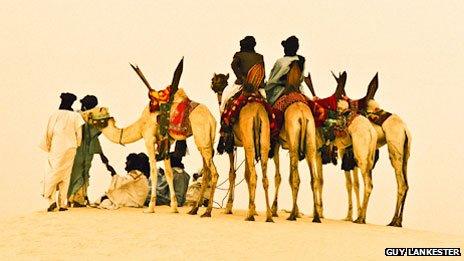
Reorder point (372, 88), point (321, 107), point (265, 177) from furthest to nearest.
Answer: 1. point (372, 88)
2. point (321, 107)
3. point (265, 177)

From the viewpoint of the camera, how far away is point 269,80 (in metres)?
17.6

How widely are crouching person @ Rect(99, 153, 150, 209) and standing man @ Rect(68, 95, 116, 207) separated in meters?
0.37

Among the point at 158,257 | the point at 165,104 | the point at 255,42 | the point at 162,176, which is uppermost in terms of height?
the point at 255,42

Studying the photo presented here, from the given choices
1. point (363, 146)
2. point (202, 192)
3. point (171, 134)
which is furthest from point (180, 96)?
point (363, 146)

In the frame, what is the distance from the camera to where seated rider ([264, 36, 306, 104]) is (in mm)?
17344

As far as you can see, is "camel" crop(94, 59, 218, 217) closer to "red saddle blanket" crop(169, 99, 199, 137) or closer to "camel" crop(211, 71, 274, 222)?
"red saddle blanket" crop(169, 99, 199, 137)

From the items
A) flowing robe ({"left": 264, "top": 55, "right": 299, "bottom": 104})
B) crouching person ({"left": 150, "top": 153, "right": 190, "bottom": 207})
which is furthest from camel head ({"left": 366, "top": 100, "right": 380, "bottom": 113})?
crouching person ({"left": 150, "top": 153, "right": 190, "bottom": 207})

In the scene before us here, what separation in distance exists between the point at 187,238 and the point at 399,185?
6230 mm

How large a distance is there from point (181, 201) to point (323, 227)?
5.30m

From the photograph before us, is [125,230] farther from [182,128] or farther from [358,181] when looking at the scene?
[358,181]

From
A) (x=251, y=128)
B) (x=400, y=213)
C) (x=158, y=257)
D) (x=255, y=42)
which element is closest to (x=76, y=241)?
(x=158, y=257)

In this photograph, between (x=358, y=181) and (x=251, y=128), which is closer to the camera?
(x=251, y=128)

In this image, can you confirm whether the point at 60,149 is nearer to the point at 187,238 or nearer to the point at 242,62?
the point at 242,62

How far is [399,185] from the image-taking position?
18.0m
